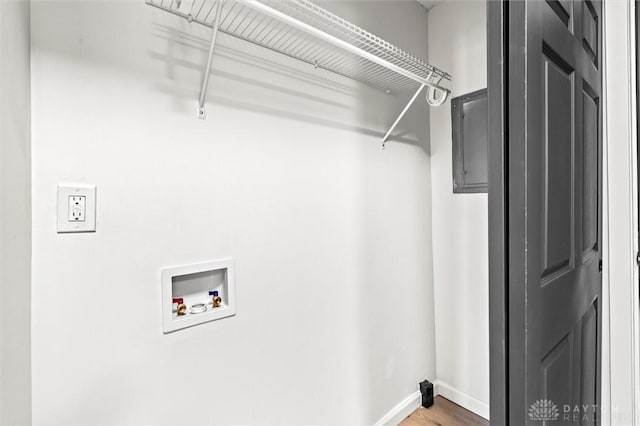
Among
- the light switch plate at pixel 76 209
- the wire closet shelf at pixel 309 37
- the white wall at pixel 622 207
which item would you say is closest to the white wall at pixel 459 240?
the wire closet shelf at pixel 309 37

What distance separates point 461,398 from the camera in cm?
183

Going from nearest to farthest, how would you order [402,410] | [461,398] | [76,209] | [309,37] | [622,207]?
[76,209]
[622,207]
[309,37]
[402,410]
[461,398]

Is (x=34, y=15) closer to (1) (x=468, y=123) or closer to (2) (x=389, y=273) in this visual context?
(2) (x=389, y=273)

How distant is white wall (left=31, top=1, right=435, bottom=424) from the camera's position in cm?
81

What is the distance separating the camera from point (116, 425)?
0.88m

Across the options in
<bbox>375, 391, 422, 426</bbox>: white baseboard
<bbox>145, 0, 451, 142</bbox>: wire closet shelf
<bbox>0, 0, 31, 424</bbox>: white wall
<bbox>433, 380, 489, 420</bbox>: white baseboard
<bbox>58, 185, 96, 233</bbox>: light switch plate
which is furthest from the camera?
<bbox>433, 380, 489, 420</bbox>: white baseboard

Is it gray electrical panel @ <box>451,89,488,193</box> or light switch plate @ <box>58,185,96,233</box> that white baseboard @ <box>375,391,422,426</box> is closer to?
gray electrical panel @ <box>451,89,488,193</box>

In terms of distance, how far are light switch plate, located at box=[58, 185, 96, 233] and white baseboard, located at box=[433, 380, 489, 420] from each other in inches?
82.2

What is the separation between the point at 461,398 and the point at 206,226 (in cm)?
185

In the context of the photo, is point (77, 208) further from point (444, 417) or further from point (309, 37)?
point (444, 417)

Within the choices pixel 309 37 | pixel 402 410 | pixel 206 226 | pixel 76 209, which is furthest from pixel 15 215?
pixel 402 410

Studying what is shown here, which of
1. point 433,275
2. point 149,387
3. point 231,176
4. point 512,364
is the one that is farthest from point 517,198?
point 433,275

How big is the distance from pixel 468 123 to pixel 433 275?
3.24ft

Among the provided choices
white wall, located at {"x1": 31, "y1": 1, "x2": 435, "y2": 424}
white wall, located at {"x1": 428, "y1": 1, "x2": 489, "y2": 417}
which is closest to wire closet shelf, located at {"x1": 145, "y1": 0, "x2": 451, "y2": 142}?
white wall, located at {"x1": 31, "y1": 1, "x2": 435, "y2": 424}
